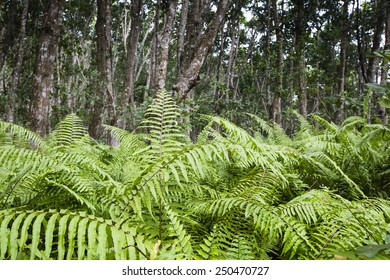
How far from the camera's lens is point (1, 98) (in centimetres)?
1445

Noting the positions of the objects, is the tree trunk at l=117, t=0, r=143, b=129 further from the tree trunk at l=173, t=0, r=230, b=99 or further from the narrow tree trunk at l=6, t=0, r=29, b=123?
the tree trunk at l=173, t=0, r=230, b=99

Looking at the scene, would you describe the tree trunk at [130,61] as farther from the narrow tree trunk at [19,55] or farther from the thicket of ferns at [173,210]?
the thicket of ferns at [173,210]

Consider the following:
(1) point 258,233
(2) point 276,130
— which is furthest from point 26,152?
(2) point 276,130

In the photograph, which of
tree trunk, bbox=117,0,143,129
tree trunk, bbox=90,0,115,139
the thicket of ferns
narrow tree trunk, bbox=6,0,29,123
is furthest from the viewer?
narrow tree trunk, bbox=6,0,29,123

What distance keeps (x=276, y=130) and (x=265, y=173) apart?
10.3 ft

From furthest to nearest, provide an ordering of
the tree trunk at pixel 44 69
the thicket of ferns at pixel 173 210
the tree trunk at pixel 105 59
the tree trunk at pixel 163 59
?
the tree trunk at pixel 105 59 → the tree trunk at pixel 163 59 → the tree trunk at pixel 44 69 → the thicket of ferns at pixel 173 210

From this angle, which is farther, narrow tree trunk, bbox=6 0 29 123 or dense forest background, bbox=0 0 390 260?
narrow tree trunk, bbox=6 0 29 123

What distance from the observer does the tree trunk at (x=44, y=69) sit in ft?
18.6

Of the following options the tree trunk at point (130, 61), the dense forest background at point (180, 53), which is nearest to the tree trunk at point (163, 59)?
the dense forest background at point (180, 53)

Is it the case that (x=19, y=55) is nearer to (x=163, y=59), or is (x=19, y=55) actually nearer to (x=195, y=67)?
(x=163, y=59)

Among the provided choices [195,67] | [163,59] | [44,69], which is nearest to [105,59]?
[44,69]

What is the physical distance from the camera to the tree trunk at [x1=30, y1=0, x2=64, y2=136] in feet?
18.6

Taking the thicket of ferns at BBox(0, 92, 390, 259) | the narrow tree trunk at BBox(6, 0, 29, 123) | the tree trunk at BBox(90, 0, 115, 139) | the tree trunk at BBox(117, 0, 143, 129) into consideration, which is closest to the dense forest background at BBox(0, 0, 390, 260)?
the thicket of ferns at BBox(0, 92, 390, 259)

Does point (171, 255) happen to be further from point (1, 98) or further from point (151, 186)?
point (1, 98)
